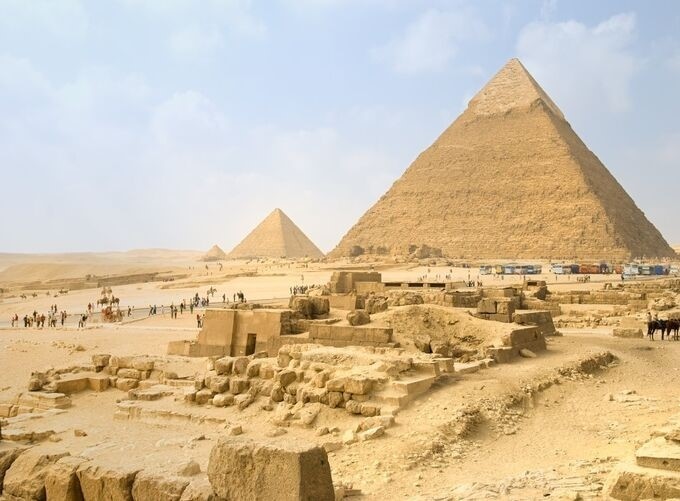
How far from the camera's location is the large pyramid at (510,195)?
89.0 m

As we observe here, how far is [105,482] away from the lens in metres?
3.68

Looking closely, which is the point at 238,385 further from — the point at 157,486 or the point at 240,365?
the point at 157,486

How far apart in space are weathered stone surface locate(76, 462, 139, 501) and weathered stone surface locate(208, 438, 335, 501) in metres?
0.53

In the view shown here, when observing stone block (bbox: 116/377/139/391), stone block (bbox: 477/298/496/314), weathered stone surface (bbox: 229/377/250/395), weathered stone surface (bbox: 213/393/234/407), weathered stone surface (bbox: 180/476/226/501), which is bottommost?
stone block (bbox: 116/377/139/391)

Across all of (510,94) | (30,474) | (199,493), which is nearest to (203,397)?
(30,474)

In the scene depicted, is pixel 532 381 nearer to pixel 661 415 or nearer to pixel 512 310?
pixel 661 415

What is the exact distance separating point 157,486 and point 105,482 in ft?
1.22

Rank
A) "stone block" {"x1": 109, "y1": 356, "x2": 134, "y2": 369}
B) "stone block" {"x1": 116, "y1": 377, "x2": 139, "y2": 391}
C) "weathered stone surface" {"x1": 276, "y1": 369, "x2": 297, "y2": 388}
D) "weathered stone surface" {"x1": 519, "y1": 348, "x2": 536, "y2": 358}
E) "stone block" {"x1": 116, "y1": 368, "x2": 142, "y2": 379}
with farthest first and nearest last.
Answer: "weathered stone surface" {"x1": 519, "y1": 348, "x2": 536, "y2": 358} → "stone block" {"x1": 109, "y1": 356, "x2": 134, "y2": 369} → "stone block" {"x1": 116, "y1": 368, "x2": 142, "y2": 379} → "stone block" {"x1": 116, "y1": 377, "x2": 139, "y2": 391} → "weathered stone surface" {"x1": 276, "y1": 369, "x2": 297, "y2": 388}

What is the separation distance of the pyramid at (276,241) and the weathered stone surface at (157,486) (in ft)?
327

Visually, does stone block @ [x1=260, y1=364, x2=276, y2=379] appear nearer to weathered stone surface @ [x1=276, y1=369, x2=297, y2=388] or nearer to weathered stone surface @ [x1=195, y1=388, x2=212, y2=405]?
weathered stone surface @ [x1=276, y1=369, x2=297, y2=388]

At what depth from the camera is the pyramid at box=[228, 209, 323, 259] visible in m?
105

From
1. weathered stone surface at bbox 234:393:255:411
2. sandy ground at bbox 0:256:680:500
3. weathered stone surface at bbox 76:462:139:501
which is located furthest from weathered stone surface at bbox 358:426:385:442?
weathered stone surface at bbox 76:462:139:501

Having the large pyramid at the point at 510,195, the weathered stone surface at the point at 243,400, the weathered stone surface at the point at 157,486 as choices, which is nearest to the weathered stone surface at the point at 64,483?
the weathered stone surface at the point at 157,486

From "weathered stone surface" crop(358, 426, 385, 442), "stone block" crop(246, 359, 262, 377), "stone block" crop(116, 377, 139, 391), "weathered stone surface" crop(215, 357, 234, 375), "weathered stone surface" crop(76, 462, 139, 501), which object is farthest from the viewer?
"stone block" crop(116, 377, 139, 391)
